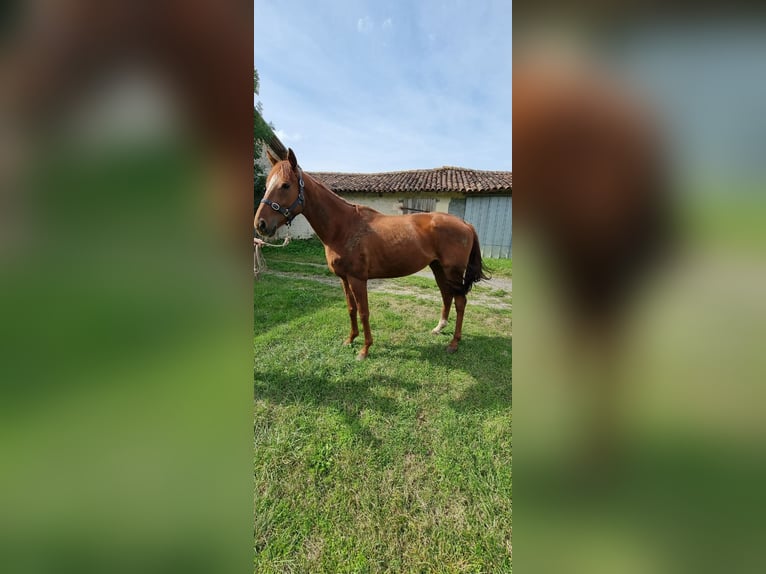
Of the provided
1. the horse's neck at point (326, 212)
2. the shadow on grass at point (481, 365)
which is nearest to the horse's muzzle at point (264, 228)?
the horse's neck at point (326, 212)

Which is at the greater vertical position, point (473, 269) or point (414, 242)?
point (414, 242)

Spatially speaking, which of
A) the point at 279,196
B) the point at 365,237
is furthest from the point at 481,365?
the point at 279,196

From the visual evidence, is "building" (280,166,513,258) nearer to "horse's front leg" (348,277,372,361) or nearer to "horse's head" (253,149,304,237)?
"horse's front leg" (348,277,372,361)

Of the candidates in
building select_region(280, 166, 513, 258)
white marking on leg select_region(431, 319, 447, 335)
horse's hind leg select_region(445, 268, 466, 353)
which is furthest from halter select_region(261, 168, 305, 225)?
building select_region(280, 166, 513, 258)

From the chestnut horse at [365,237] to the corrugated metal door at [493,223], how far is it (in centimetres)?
758

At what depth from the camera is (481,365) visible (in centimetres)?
317

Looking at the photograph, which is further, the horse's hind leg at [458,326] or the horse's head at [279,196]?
the horse's hind leg at [458,326]

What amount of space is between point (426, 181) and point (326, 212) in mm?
11604

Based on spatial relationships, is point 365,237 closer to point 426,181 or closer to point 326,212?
point 326,212

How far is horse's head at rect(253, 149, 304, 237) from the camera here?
8.13ft

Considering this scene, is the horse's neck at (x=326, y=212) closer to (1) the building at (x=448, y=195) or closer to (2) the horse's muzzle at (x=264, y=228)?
(2) the horse's muzzle at (x=264, y=228)

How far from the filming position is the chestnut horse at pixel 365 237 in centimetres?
260
